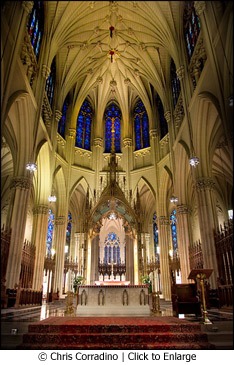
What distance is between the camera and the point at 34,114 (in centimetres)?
1340

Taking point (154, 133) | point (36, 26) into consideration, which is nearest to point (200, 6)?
point (36, 26)

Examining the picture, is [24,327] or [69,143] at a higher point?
[69,143]

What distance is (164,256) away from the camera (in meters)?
19.0

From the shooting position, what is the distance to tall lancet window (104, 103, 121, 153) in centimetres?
2468

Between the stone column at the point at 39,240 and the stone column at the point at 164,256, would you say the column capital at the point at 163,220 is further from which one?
the stone column at the point at 39,240

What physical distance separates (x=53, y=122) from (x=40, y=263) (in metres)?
9.28

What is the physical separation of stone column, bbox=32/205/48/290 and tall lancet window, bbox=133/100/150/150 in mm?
10860

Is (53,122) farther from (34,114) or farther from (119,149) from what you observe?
(119,149)

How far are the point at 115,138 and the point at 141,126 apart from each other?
2684 millimetres

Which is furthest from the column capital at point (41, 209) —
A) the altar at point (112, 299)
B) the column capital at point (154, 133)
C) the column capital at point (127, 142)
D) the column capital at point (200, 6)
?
the column capital at point (200, 6)

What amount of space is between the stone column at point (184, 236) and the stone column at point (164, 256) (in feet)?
8.52

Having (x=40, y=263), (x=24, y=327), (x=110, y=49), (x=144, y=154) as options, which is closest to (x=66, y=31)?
(x=110, y=49)

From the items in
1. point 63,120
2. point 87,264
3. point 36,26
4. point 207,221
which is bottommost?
point 87,264

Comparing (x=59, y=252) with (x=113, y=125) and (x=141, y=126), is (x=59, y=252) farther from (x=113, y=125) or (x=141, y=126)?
(x=141, y=126)
